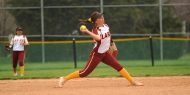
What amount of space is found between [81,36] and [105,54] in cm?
1514

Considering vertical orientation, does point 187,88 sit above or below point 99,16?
below

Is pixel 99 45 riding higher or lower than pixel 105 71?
higher

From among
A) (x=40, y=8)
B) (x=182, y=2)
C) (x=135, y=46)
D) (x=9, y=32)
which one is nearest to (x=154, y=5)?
(x=182, y=2)

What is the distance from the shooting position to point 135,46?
25297mm

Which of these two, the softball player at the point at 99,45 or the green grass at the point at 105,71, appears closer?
→ the softball player at the point at 99,45

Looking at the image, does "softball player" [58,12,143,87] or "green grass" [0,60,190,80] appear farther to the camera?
"green grass" [0,60,190,80]

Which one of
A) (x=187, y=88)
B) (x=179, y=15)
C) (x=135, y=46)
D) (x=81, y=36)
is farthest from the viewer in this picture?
(x=179, y=15)

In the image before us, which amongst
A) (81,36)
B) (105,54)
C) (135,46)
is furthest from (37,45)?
(105,54)

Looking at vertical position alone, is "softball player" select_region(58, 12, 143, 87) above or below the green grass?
above

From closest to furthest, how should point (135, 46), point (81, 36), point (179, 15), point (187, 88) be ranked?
point (187, 88)
point (135, 46)
point (81, 36)
point (179, 15)

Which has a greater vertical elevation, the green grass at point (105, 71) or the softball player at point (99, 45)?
the softball player at point (99, 45)

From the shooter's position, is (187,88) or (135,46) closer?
(187,88)

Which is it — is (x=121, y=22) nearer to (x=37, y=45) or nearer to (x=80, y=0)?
(x=80, y=0)

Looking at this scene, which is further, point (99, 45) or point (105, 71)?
point (105, 71)
